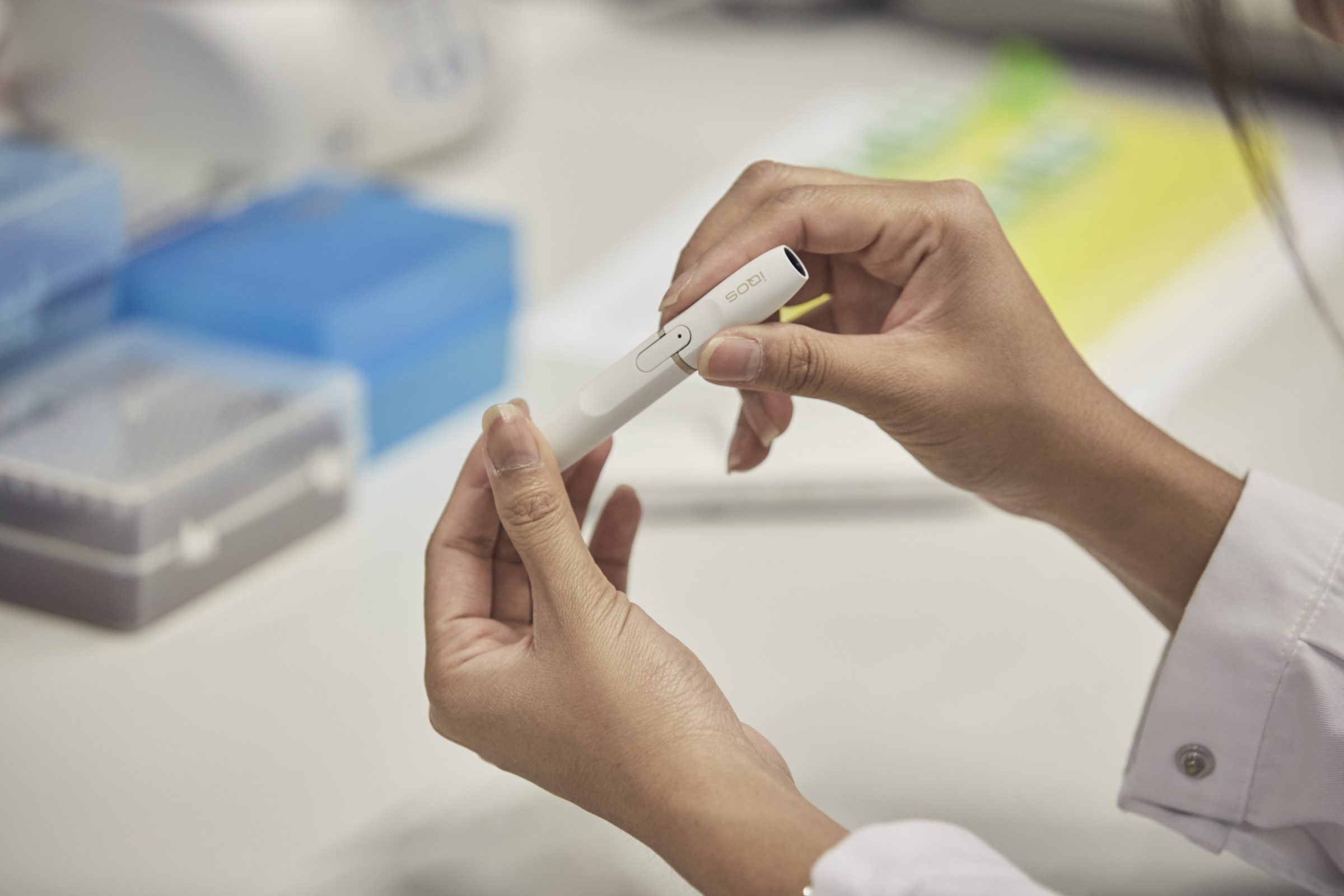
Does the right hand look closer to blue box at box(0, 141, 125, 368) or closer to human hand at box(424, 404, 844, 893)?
human hand at box(424, 404, 844, 893)

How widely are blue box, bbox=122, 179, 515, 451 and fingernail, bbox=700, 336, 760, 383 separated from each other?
0.99ft

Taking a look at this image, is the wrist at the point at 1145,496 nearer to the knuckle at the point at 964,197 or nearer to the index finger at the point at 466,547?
the knuckle at the point at 964,197

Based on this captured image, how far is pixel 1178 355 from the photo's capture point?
828mm

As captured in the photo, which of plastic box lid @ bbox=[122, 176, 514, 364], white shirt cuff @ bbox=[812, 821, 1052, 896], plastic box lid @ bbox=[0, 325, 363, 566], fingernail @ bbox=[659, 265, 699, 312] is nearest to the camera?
white shirt cuff @ bbox=[812, 821, 1052, 896]

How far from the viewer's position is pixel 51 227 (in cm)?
68

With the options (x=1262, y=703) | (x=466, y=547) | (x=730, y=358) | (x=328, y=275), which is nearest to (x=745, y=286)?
(x=730, y=358)

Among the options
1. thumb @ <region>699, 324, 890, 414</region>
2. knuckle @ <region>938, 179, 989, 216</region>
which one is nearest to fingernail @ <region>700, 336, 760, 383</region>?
thumb @ <region>699, 324, 890, 414</region>

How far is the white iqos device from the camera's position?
1.51ft

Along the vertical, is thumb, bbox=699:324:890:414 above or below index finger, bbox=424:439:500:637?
above

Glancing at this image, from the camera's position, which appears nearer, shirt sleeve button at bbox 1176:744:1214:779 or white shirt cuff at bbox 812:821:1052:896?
white shirt cuff at bbox 812:821:1052:896

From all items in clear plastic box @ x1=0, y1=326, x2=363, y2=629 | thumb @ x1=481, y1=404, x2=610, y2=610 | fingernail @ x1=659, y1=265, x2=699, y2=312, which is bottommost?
clear plastic box @ x1=0, y1=326, x2=363, y2=629

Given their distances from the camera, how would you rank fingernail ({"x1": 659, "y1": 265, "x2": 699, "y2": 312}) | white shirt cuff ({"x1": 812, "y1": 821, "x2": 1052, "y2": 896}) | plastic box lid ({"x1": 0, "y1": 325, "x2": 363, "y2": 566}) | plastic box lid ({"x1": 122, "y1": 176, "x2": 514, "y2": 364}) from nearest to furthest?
1. white shirt cuff ({"x1": 812, "y1": 821, "x2": 1052, "y2": 896})
2. fingernail ({"x1": 659, "y1": 265, "x2": 699, "y2": 312})
3. plastic box lid ({"x1": 0, "y1": 325, "x2": 363, "y2": 566})
4. plastic box lid ({"x1": 122, "y1": 176, "x2": 514, "y2": 364})

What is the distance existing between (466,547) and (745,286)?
131 millimetres

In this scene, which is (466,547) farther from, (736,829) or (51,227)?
(51,227)
